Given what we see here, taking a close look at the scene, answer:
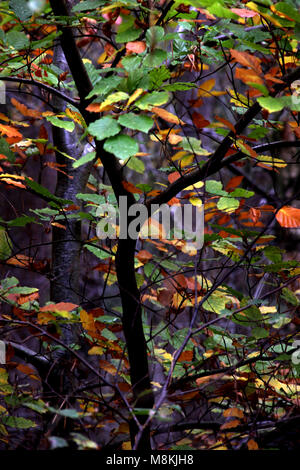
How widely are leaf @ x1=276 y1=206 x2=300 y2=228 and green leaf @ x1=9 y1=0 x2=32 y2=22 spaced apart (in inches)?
33.9

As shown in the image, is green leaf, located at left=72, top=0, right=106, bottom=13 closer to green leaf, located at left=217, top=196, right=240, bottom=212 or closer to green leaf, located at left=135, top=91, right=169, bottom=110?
green leaf, located at left=135, top=91, right=169, bottom=110

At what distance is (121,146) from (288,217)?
1.81 ft

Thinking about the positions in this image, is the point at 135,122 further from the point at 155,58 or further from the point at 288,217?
the point at 288,217

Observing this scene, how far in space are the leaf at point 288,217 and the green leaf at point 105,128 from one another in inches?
21.0

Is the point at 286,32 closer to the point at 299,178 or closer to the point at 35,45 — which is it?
the point at 35,45

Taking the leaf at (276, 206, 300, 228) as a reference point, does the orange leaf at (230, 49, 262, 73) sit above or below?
above

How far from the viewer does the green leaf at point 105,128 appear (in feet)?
2.58

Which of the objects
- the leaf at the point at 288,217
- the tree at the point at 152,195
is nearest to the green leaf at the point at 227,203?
the tree at the point at 152,195

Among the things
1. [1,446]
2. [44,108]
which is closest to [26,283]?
[1,446]

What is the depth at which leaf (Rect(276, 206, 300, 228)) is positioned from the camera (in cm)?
110

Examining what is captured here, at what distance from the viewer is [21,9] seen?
110cm

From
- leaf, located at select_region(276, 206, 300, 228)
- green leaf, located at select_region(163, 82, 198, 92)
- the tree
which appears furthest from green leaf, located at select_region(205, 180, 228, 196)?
green leaf, located at select_region(163, 82, 198, 92)

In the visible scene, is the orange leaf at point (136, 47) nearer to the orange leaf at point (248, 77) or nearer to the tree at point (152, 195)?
the tree at point (152, 195)

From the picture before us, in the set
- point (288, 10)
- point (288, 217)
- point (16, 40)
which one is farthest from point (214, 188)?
point (16, 40)
